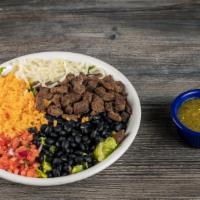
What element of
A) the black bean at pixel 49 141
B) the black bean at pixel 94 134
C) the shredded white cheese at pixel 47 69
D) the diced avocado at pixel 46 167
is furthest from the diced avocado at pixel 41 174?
the shredded white cheese at pixel 47 69

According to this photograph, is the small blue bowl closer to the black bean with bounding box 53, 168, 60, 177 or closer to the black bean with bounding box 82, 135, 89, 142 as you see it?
the black bean with bounding box 82, 135, 89, 142

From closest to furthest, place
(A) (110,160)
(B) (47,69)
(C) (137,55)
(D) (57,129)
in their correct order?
1. (A) (110,160)
2. (D) (57,129)
3. (B) (47,69)
4. (C) (137,55)

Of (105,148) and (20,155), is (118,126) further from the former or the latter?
(20,155)

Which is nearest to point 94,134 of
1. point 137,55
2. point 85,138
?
point 85,138

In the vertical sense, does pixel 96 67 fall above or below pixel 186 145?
above

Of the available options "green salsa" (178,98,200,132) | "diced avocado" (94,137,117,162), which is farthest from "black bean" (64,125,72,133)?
"green salsa" (178,98,200,132)

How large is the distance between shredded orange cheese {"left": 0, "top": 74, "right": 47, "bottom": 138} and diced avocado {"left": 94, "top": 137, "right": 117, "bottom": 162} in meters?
0.23

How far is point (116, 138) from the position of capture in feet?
5.86

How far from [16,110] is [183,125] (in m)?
0.60

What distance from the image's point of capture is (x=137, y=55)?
2334 millimetres

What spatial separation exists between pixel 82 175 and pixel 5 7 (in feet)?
4.51

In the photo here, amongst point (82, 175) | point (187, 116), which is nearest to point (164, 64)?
point (187, 116)

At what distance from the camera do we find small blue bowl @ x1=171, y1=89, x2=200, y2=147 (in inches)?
68.9

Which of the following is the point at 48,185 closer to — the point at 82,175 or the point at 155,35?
the point at 82,175
